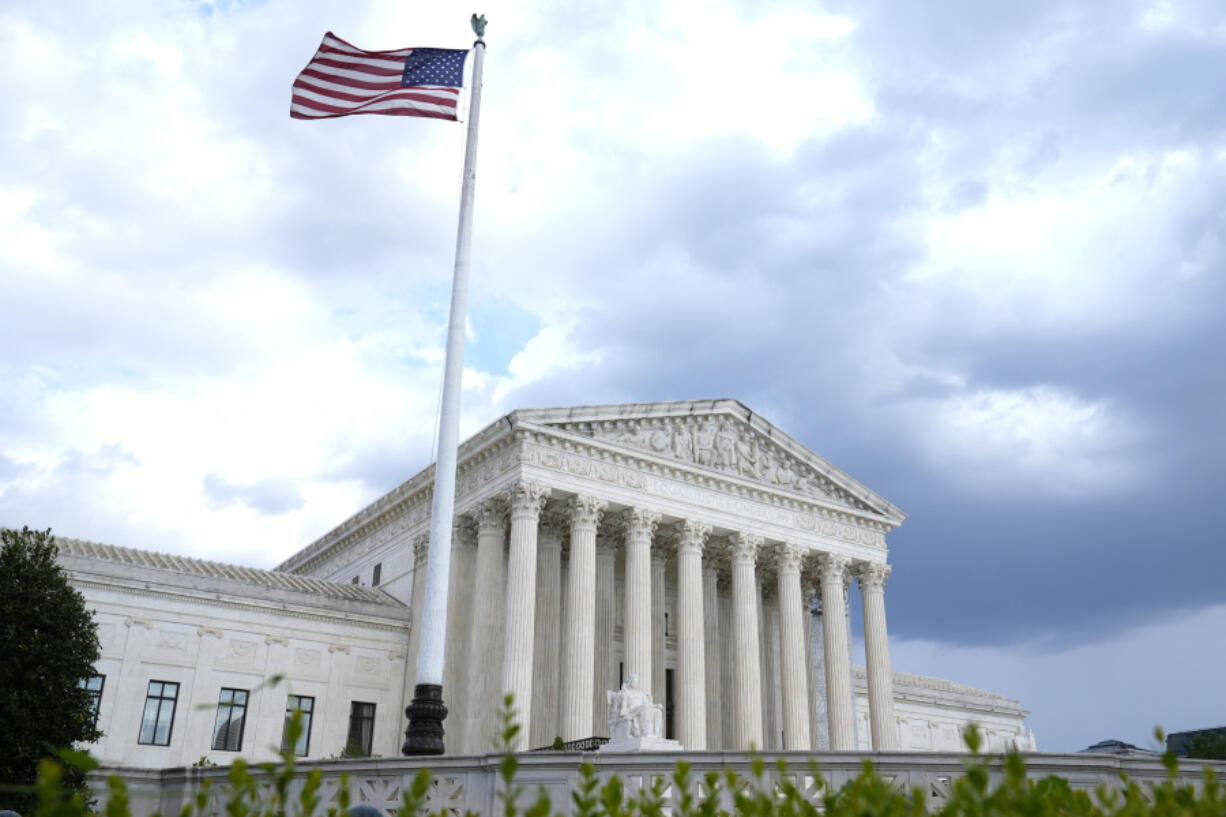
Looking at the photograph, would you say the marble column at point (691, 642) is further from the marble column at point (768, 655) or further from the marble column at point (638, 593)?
the marble column at point (768, 655)

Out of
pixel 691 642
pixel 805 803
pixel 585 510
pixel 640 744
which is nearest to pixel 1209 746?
pixel 691 642

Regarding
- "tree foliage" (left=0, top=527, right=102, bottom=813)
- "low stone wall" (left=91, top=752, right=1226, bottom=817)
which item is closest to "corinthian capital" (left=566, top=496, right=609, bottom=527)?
"tree foliage" (left=0, top=527, right=102, bottom=813)

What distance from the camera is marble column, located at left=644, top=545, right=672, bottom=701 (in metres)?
46.4

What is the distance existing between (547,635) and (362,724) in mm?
8668

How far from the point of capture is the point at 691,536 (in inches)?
1786

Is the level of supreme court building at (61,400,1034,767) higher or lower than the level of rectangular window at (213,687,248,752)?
higher

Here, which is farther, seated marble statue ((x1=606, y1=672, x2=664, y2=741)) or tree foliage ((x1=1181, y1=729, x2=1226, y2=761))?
tree foliage ((x1=1181, y1=729, x2=1226, y2=761))

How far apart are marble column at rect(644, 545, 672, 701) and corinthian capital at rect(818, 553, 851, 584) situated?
24.8ft

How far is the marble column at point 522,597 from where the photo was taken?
39.2 metres

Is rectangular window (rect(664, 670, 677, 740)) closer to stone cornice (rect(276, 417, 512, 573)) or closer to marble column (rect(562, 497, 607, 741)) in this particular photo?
marble column (rect(562, 497, 607, 741))

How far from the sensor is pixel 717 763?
53.5 feet

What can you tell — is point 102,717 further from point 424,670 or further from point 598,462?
point 424,670

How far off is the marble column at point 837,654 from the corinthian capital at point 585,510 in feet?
42.7

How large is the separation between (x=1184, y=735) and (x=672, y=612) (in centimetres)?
3584
